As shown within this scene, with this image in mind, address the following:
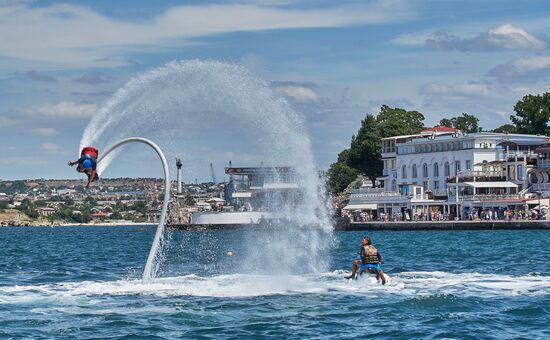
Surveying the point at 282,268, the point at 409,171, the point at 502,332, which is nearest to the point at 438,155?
the point at 409,171

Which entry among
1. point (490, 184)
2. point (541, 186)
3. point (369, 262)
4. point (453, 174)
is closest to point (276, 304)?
point (369, 262)

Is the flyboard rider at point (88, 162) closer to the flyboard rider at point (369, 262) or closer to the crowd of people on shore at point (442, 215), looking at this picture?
the flyboard rider at point (369, 262)

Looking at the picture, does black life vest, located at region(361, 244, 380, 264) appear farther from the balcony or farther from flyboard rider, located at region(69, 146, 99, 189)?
the balcony

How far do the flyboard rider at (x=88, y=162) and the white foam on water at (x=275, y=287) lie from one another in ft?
18.7

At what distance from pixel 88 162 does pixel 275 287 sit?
10884 millimetres

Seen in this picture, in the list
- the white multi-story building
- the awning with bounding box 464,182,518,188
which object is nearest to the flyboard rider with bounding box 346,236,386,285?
the white multi-story building

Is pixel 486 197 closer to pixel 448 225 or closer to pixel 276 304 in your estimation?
pixel 448 225

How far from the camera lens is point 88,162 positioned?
118 feet

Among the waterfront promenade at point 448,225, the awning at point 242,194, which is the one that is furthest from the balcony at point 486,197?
the awning at point 242,194

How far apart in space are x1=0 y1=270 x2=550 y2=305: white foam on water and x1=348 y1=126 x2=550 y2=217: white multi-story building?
111378 mm

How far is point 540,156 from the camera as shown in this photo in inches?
6501

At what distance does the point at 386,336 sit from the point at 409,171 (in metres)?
162

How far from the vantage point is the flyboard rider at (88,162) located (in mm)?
35991

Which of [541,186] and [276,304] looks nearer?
[276,304]
